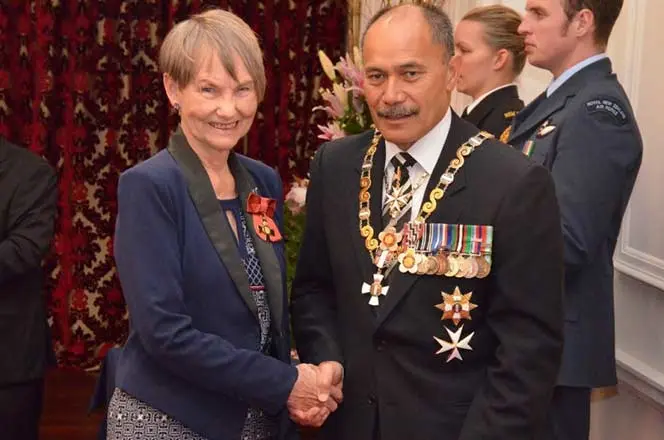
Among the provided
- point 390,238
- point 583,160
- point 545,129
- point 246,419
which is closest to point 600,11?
point 545,129

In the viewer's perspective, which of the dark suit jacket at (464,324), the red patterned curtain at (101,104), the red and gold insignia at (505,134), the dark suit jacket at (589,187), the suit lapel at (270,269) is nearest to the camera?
the dark suit jacket at (464,324)

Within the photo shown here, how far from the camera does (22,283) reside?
3.50 m

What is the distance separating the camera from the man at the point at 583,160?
2361mm

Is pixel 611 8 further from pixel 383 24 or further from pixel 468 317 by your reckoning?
pixel 468 317

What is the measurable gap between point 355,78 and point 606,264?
119 cm

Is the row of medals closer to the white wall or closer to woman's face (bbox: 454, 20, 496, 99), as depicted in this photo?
the white wall

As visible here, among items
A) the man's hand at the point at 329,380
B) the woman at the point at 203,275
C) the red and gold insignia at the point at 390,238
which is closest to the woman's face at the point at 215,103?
the woman at the point at 203,275

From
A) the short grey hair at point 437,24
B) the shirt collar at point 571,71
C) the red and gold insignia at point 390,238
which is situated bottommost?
the red and gold insignia at point 390,238

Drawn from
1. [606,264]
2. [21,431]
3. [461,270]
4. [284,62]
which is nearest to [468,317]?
[461,270]

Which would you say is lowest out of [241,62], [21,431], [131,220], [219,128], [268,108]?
[21,431]

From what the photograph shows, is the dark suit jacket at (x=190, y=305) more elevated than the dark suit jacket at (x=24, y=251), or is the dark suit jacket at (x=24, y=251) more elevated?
the dark suit jacket at (x=190, y=305)

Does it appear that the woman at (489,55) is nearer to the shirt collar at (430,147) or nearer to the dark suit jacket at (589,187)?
the dark suit jacket at (589,187)

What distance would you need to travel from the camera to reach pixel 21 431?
11.7ft

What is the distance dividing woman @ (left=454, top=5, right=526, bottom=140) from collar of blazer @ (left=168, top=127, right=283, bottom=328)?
1.24m
